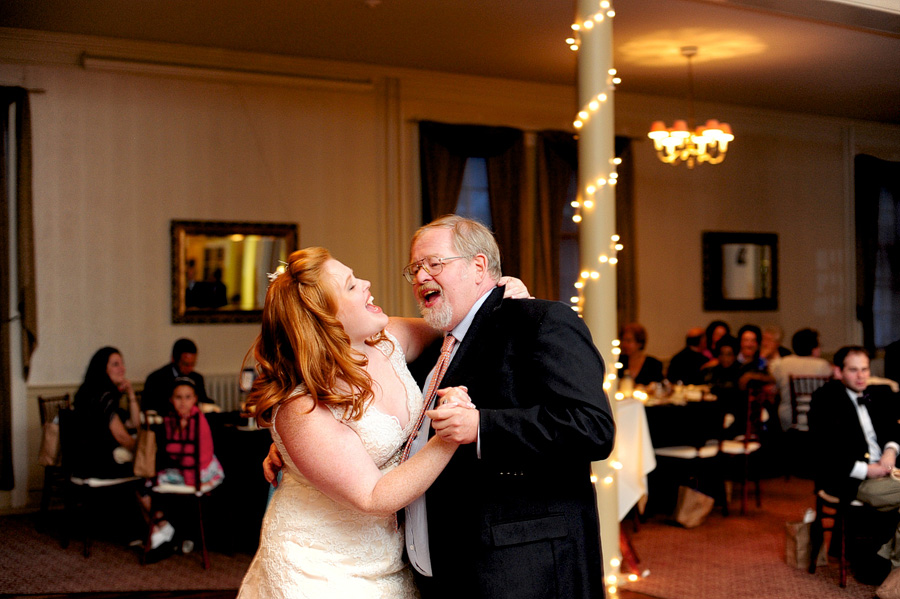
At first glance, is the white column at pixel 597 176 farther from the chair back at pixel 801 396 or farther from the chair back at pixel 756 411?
the chair back at pixel 801 396

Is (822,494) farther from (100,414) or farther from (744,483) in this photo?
(100,414)

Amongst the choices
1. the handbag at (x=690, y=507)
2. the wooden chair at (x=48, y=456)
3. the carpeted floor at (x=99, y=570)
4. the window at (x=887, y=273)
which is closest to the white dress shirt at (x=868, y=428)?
the handbag at (x=690, y=507)

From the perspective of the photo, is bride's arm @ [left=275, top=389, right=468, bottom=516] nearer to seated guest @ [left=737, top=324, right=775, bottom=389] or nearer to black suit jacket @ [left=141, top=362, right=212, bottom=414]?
black suit jacket @ [left=141, top=362, right=212, bottom=414]

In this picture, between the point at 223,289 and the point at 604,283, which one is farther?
the point at 223,289

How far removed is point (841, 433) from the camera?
4867mm

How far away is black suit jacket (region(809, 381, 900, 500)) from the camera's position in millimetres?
4875

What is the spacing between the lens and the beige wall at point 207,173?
7164 mm

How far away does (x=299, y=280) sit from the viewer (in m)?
2.10

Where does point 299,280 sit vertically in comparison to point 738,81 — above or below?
below

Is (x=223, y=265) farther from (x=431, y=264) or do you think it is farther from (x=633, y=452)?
(x=431, y=264)

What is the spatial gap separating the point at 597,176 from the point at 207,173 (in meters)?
4.72

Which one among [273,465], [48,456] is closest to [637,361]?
[48,456]

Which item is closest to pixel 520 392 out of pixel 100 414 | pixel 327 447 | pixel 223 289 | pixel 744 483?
pixel 327 447

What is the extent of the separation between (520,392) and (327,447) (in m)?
0.50
